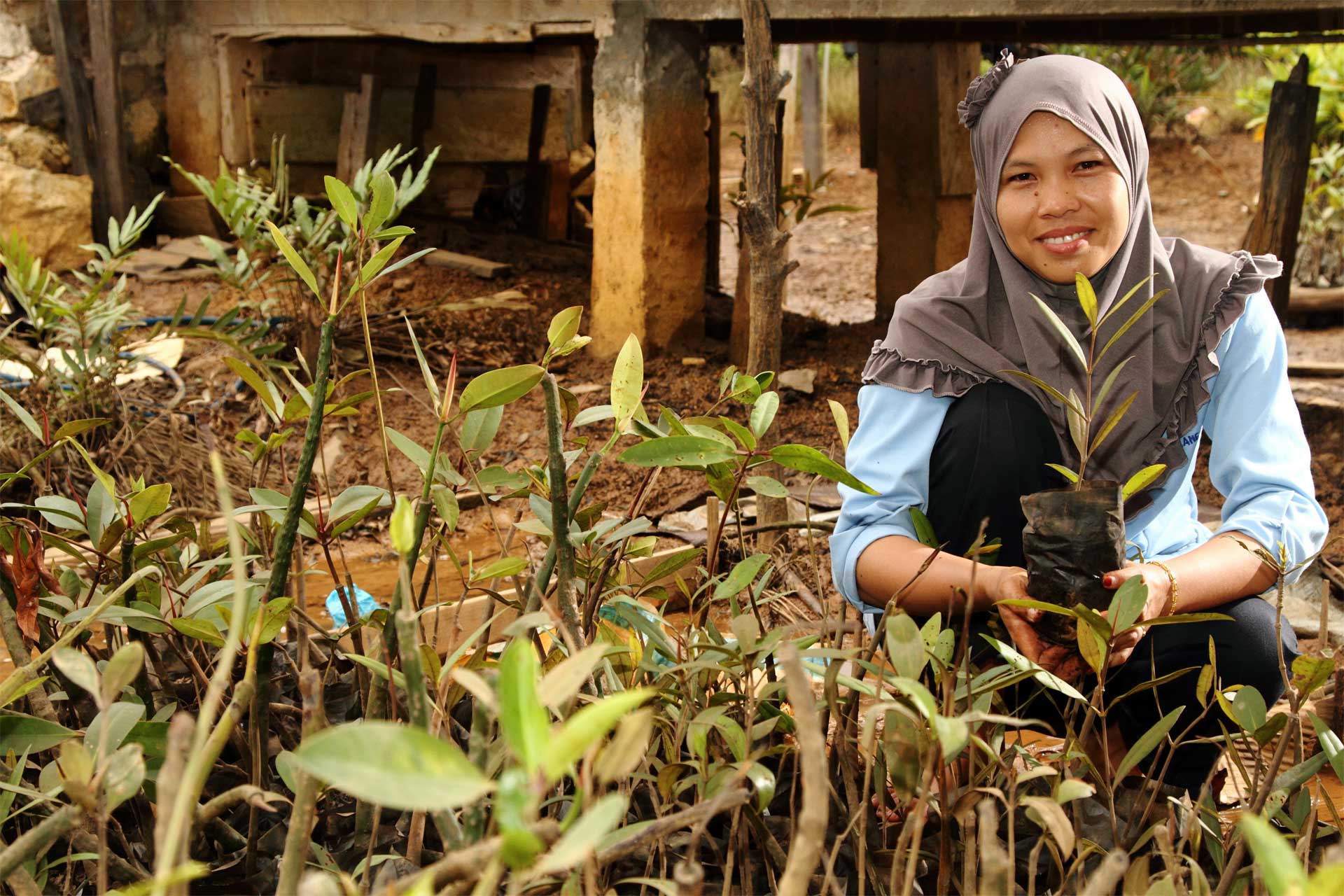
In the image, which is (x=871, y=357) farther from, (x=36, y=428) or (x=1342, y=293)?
(x=1342, y=293)

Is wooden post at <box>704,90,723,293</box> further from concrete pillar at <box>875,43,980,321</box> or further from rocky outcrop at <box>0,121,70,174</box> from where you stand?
rocky outcrop at <box>0,121,70,174</box>

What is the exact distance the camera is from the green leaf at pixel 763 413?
3.92 feet

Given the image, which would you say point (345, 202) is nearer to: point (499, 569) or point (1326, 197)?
point (499, 569)

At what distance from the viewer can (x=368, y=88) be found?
6.54 metres

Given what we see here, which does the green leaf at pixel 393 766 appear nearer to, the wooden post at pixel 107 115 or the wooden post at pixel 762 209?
the wooden post at pixel 762 209

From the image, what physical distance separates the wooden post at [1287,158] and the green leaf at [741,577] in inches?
169

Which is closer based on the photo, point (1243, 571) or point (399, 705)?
point (399, 705)

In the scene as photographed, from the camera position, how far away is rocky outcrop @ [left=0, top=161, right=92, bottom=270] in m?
5.69

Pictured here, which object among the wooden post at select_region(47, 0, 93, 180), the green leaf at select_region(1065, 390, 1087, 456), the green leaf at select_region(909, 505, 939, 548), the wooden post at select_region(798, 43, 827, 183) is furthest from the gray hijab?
the wooden post at select_region(798, 43, 827, 183)

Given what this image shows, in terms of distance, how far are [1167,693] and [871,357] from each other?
69 centimetres

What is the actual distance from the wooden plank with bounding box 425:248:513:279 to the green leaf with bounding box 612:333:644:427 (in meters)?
4.93

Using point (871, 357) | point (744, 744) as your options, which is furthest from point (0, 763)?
point (871, 357)

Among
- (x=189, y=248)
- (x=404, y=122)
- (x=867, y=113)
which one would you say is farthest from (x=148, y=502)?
(x=867, y=113)

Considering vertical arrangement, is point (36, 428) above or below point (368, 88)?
below
